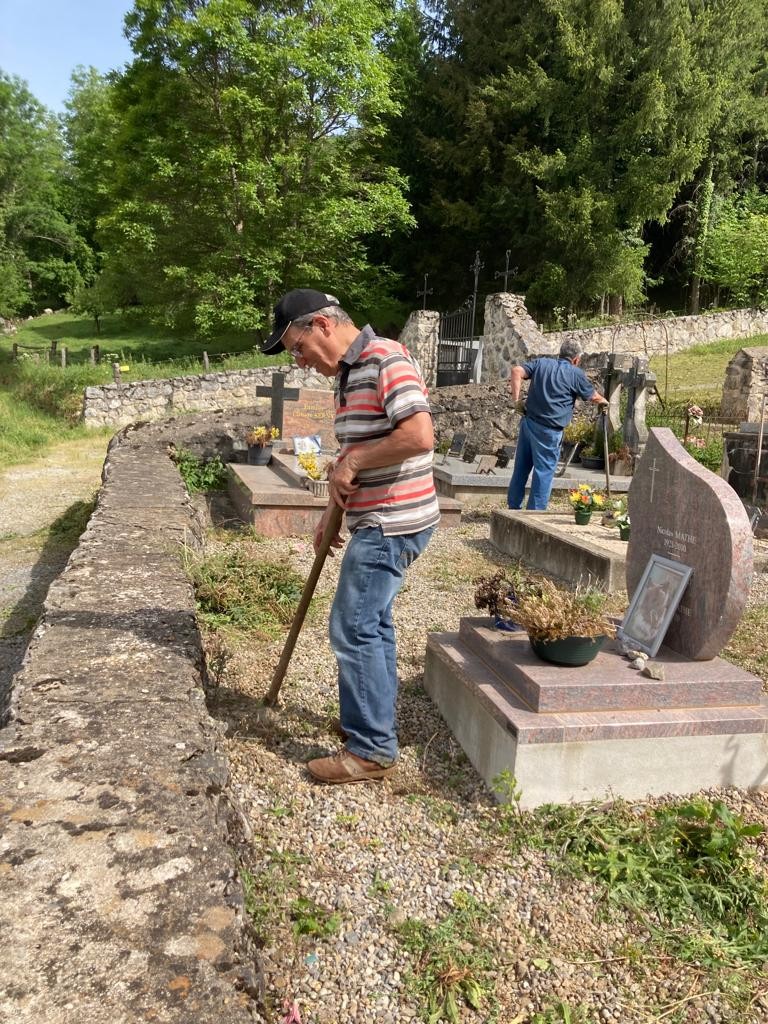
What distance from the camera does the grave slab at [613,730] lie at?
2.85m

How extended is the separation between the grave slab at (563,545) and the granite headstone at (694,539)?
1.72m

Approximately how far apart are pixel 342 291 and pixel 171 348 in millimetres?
6954

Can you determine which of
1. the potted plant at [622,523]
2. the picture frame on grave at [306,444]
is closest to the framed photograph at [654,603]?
the potted plant at [622,523]

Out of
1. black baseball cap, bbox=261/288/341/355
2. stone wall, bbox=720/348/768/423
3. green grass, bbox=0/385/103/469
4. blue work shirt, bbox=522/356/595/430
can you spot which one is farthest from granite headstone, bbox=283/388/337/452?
stone wall, bbox=720/348/768/423

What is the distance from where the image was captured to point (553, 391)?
6914 millimetres

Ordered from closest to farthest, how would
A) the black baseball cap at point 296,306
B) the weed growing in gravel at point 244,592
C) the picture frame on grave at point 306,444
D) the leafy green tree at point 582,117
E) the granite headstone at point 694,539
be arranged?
the black baseball cap at point 296,306, the granite headstone at point 694,539, the weed growing in gravel at point 244,592, the picture frame on grave at point 306,444, the leafy green tree at point 582,117

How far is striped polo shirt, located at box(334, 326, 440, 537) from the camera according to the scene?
2594 millimetres

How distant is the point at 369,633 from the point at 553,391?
4.71 m

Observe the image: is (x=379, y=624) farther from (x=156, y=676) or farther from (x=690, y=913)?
(x=690, y=913)

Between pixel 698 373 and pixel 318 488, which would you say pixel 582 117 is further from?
pixel 318 488

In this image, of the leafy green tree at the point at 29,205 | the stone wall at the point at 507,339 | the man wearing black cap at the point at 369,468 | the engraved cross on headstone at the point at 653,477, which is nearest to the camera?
the man wearing black cap at the point at 369,468

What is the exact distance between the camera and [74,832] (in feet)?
5.99

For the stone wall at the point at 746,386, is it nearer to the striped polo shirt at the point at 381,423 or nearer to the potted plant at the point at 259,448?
the potted plant at the point at 259,448

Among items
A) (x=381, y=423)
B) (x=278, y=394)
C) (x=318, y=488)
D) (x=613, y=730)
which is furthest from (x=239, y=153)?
(x=613, y=730)
